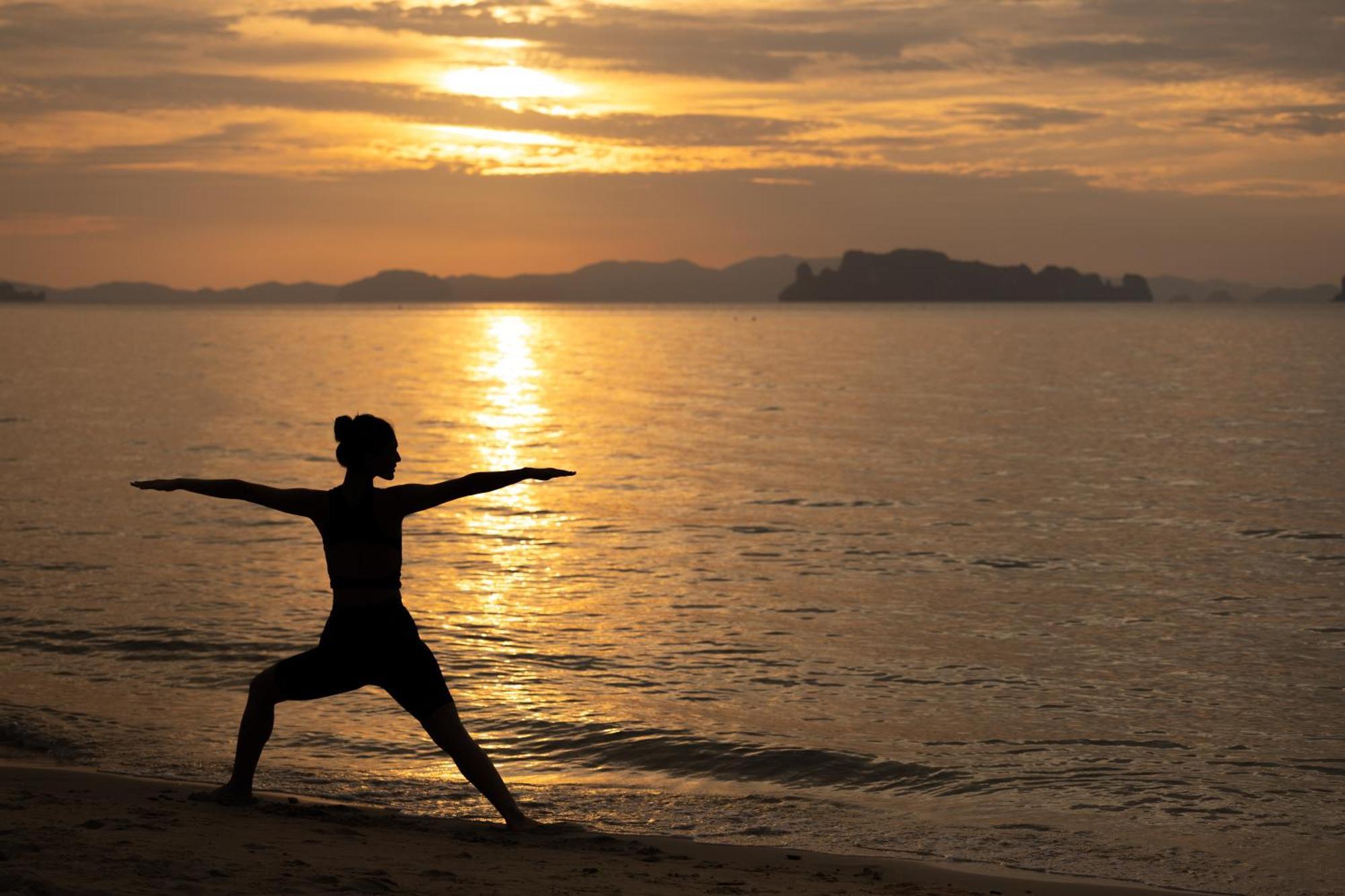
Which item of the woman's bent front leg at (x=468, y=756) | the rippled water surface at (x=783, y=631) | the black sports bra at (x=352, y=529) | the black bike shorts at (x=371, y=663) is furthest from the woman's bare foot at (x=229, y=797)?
the black sports bra at (x=352, y=529)

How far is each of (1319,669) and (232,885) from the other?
32.2 ft

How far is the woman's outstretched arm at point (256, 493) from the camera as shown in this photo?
21.5 feet

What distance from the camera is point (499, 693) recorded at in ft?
37.0

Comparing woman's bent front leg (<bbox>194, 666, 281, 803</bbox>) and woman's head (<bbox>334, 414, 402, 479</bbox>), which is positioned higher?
woman's head (<bbox>334, 414, 402, 479</bbox>)

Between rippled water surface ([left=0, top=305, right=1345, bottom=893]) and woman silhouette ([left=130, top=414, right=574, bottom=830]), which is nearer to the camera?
woman silhouette ([left=130, top=414, right=574, bottom=830])

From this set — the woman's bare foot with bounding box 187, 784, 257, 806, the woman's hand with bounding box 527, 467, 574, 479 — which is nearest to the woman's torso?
the woman's hand with bounding box 527, 467, 574, 479

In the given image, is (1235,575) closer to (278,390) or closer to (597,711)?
(597,711)

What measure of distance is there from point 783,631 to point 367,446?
300 inches

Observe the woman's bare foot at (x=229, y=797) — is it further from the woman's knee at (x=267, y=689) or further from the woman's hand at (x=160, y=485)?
the woman's hand at (x=160, y=485)

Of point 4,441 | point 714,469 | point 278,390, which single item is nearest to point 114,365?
point 278,390

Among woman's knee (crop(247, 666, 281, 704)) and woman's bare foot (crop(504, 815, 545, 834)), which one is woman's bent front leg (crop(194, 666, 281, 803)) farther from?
woman's bare foot (crop(504, 815, 545, 834))

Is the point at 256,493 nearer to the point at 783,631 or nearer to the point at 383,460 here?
the point at 383,460

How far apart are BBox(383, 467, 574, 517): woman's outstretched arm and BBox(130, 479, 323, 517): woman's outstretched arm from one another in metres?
0.37

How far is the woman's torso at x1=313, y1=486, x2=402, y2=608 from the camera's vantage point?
6664mm
